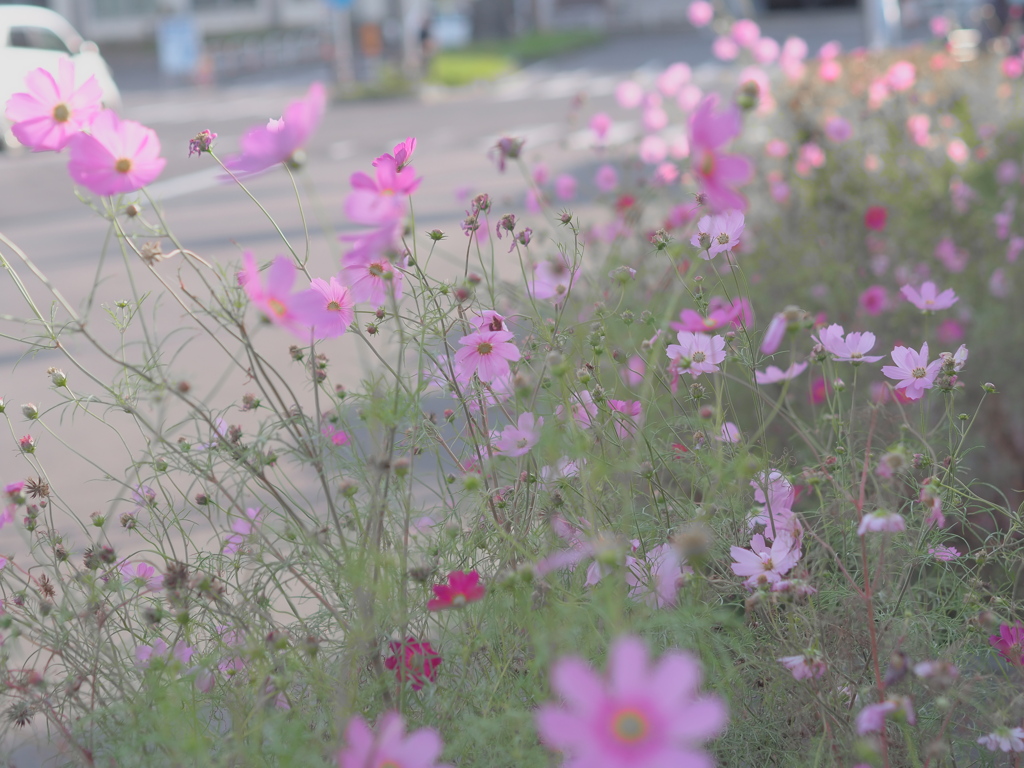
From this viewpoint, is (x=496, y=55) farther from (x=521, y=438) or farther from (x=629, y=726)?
(x=629, y=726)

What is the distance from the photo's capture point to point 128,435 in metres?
2.79

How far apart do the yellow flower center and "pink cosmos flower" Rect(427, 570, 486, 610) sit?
1.04 feet

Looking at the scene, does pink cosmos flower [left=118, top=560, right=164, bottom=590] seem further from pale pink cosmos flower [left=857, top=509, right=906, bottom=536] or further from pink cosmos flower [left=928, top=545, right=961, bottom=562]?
pink cosmos flower [left=928, top=545, right=961, bottom=562]

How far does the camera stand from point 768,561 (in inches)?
43.6

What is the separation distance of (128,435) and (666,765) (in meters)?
2.51

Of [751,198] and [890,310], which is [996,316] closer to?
[890,310]

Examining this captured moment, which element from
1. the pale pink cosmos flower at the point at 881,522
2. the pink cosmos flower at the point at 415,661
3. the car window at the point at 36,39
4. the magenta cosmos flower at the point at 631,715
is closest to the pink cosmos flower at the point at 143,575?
the pink cosmos flower at the point at 415,661

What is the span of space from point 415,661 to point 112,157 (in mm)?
625

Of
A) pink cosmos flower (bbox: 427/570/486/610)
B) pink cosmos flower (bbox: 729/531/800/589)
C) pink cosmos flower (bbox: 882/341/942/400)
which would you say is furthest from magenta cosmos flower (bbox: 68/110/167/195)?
pink cosmos flower (bbox: 882/341/942/400)

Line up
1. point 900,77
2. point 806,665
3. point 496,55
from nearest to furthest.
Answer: point 806,665 < point 900,77 < point 496,55

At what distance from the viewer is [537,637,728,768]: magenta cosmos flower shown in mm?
593

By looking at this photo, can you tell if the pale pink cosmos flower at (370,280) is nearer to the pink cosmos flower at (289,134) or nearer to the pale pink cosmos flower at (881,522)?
the pink cosmos flower at (289,134)

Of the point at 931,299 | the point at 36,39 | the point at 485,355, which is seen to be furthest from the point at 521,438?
the point at 36,39

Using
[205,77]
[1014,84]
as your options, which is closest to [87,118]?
[1014,84]
